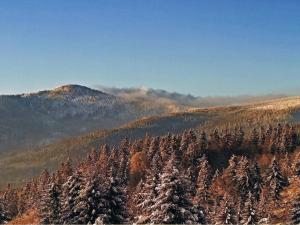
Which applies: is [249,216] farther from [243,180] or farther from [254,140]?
[254,140]

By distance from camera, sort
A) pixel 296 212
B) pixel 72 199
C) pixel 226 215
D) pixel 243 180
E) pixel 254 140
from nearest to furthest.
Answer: pixel 72 199, pixel 296 212, pixel 226 215, pixel 243 180, pixel 254 140

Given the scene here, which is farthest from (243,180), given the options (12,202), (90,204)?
(90,204)

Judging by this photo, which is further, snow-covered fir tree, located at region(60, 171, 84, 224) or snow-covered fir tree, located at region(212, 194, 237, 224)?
snow-covered fir tree, located at region(212, 194, 237, 224)

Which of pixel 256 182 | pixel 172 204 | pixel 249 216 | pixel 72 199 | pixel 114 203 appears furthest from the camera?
pixel 256 182

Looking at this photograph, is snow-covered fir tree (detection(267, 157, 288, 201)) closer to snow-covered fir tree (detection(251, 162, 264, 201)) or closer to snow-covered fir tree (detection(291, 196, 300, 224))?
snow-covered fir tree (detection(251, 162, 264, 201))

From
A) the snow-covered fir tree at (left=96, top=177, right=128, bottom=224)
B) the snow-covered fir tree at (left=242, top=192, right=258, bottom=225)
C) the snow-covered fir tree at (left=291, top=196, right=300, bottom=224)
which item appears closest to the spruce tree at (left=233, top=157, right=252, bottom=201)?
the snow-covered fir tree at (left=242, top=192, right=258, bottom=225)

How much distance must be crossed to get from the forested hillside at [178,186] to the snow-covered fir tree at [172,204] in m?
0.07

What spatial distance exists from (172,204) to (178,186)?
1381 mm

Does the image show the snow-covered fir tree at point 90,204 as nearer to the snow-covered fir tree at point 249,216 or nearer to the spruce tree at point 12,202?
the snow-covered fir tree at point 249,216

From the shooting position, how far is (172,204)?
127 ft

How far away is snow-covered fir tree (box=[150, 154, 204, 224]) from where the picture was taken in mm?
38719

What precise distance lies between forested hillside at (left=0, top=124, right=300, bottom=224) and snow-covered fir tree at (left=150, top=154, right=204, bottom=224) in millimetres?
72

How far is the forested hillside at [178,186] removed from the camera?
41.0 m

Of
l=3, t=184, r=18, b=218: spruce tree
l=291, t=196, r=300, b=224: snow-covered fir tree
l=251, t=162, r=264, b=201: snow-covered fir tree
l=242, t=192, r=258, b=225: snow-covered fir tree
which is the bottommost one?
l=3, t=184, r=18, b=218: spruce tree
